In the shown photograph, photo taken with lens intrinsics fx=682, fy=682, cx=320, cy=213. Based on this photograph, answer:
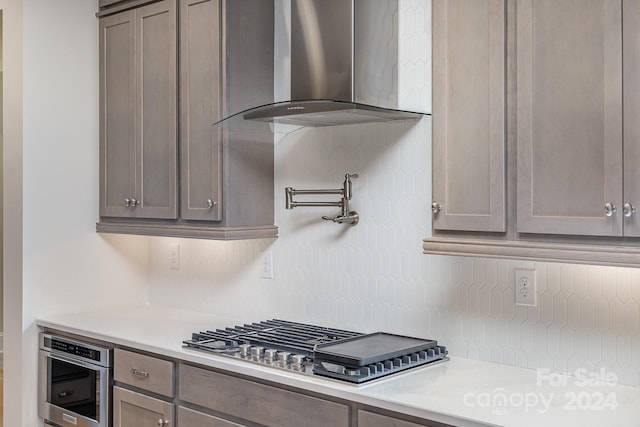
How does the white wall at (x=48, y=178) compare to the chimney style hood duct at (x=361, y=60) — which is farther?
the white wall at (x=48, y=178)

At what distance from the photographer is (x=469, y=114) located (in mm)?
2109

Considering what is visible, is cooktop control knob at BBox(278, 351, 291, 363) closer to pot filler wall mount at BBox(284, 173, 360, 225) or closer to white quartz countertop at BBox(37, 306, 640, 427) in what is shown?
white quartz countertop at BBox(37, 306, 640, 427)

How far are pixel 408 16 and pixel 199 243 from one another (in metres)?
1.59

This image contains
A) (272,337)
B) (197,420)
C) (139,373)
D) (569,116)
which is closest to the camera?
(569,116)

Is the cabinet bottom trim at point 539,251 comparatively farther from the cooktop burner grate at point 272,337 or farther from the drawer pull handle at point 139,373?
the drawer pull handle at point 139,373

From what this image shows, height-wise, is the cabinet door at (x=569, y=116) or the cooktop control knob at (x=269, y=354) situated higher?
the cabinet door at (x=569, y=116)

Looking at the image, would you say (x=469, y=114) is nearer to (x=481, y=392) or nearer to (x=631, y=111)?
(x=631, y=111)

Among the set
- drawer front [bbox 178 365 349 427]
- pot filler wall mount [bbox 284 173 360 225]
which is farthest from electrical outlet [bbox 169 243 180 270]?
drawer front [bbox 178 365 349 427]

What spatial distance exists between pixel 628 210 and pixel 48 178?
8.76ft

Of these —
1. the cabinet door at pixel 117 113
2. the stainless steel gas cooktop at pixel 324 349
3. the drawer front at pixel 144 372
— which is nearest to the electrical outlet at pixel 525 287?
the stainless steel gas cooktop at pixel 324 349

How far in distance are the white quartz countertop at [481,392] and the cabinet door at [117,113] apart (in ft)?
3.18

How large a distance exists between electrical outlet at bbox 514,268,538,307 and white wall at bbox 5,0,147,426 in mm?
2212

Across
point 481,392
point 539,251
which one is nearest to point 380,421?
point 481,392

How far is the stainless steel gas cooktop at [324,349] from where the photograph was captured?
7.16 ft
